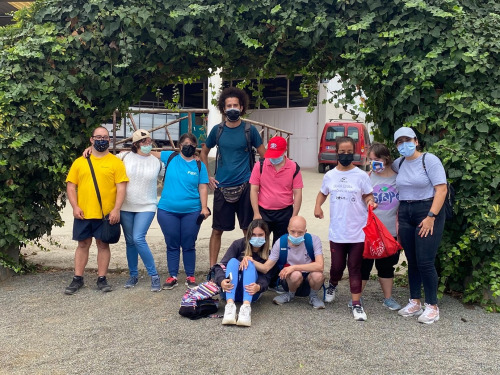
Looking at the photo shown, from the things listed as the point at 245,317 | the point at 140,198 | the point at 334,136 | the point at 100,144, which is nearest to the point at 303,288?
the point at 245,317

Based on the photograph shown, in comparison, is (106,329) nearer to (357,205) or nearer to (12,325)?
(12,325)

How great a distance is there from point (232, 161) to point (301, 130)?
14.3 meters

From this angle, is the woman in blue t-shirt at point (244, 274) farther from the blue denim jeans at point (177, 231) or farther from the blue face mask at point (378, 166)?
the blue face mask at point (378, 166)

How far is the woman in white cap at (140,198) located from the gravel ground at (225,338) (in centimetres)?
46

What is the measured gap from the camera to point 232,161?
5.29 metres

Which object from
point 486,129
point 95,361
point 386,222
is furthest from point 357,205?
point 95,361

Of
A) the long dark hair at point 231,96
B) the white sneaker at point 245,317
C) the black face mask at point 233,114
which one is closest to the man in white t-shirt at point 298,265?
the white sneaker at point 245,317

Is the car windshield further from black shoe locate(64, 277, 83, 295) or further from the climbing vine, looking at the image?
black shoe locate(64, 277, 83, 295)

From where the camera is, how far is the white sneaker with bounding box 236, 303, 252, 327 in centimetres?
409

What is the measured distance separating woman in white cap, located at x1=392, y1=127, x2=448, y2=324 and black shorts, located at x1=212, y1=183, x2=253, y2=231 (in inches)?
64.8

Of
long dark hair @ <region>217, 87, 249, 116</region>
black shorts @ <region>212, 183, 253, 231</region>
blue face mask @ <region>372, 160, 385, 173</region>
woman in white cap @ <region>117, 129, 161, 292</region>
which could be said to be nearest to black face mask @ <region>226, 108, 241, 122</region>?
long dark hair @ <region>217, 87, 249, 116</region>

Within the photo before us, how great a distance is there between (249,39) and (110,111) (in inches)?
76.7

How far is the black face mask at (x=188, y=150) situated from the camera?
513 centimetres

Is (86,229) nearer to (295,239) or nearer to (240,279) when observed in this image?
(240,279)
